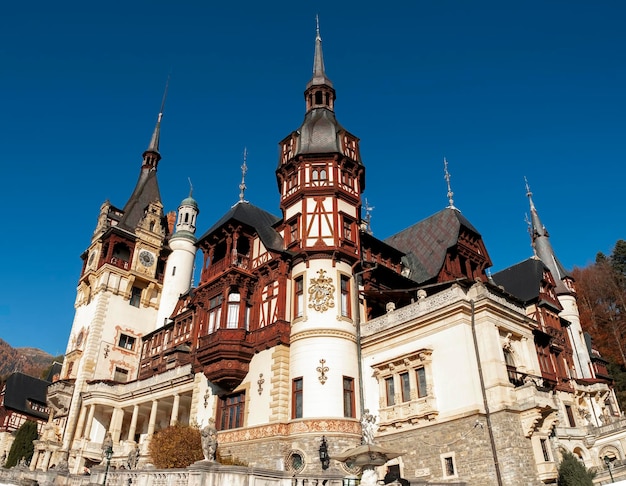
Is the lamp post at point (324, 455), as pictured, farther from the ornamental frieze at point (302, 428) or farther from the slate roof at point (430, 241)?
the slate roof at point (430, 241)

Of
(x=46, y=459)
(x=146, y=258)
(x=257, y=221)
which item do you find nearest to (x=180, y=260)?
(x=146, y=258)

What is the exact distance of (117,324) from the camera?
49.0 m

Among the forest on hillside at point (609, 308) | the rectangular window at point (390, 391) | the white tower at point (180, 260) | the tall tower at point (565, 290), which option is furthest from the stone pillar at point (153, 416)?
the forest on hillside at point (609, 308)

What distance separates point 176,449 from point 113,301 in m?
27.1

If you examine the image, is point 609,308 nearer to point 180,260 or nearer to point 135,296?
point 180,260

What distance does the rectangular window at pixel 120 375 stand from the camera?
47.2 m

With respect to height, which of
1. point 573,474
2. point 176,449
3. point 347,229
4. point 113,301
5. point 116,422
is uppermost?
point 113,301

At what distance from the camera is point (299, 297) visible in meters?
29.6

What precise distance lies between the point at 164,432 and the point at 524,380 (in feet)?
61.4

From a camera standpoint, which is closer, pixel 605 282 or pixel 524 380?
pixel 524 380

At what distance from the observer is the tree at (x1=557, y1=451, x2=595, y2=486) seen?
68.3 ft

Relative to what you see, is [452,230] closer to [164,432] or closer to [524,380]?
[524,380]

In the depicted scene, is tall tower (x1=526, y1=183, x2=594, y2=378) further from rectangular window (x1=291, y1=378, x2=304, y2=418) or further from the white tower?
the white tower

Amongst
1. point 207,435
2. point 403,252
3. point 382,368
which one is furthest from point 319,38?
point 207,435
